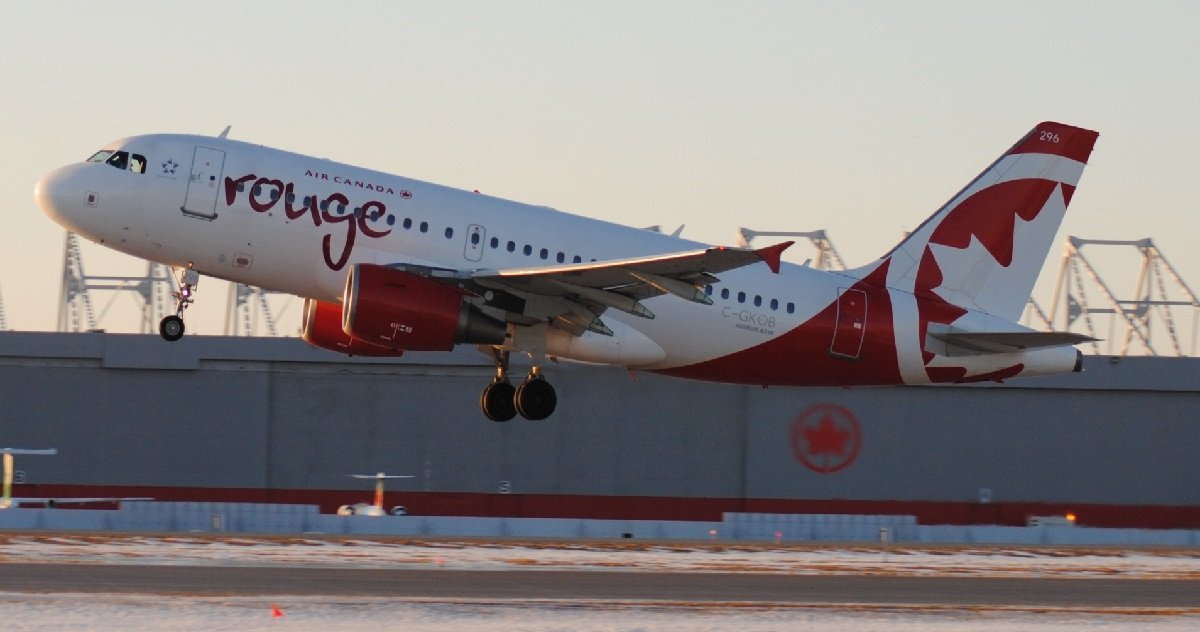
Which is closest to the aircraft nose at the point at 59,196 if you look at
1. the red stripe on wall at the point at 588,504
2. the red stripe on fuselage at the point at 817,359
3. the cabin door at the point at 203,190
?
the cabin door at the point at 203,190

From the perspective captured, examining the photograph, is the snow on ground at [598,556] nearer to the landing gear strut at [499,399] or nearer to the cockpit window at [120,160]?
A: the landing gear strut at [499,399]

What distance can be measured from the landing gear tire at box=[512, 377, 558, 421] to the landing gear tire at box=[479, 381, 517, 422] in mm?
662

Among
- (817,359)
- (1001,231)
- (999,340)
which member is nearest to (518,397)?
(817,359)

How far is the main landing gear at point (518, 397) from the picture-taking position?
127ft

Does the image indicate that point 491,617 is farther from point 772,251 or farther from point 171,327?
point 171,327

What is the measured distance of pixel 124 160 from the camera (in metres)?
36.1

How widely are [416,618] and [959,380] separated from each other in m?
18.5

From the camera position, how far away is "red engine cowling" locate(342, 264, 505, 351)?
34.5 m

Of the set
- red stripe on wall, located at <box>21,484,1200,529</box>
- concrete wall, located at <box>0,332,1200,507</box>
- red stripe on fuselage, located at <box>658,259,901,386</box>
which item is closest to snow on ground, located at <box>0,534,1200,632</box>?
red stripe on fuselage, located at <box>658,259,901,386</box>

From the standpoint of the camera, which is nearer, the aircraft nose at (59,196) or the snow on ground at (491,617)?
the snow on ground at (491,617)

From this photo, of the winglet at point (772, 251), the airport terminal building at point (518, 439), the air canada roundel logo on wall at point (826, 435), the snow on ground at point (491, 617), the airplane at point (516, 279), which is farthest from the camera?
the air canada roundel logo on wall at point (826, 435)

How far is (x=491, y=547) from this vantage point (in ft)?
139

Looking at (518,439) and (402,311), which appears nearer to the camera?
(402,311)

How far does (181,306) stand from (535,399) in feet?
27.2
